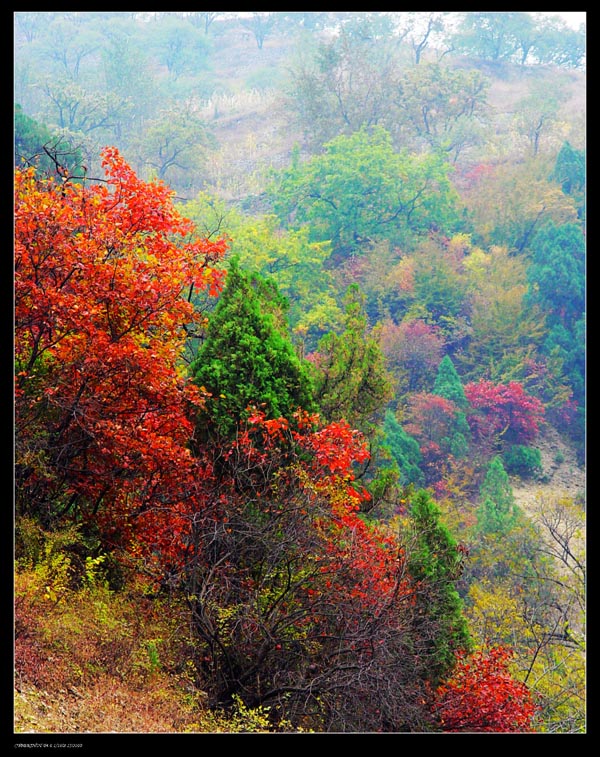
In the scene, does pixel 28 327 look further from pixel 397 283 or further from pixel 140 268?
A: pixel 397 283

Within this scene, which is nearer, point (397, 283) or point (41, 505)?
point (41, 505)

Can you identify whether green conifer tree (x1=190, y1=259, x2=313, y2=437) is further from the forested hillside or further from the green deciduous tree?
the green deciduous tree

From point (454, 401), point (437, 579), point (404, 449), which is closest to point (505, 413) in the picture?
point (454, 401)

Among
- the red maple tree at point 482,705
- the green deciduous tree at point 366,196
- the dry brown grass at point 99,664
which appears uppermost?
the green deciduous tree at point 366,196

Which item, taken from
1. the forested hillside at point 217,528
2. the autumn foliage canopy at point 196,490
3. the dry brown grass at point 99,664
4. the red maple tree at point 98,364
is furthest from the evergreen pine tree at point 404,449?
the dry brown grass at point 99,664

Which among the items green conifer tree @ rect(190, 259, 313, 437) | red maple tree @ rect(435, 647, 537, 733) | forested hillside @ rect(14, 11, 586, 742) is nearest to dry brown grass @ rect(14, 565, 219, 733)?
forested hillside @ rect(14, 11, 586, 742)

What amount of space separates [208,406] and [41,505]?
1.97m

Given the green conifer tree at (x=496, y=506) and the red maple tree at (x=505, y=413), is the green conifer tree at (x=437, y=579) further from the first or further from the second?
the red maple tree at (x=505, y=413)

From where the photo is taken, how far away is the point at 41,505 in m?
8.27

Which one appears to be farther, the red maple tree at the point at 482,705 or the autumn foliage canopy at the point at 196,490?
the red maple tree at the point at 482,705

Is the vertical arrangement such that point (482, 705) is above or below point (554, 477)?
below

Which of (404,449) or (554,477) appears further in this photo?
(554,477)

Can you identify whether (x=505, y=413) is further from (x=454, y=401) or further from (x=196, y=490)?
(x=196, y=490)
